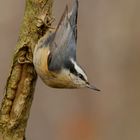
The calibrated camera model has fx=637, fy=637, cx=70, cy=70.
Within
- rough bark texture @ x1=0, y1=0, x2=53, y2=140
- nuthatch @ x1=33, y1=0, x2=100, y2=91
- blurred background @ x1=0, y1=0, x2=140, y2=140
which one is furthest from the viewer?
blurred background @ x1=0, y1=0, x2=140, y2=140

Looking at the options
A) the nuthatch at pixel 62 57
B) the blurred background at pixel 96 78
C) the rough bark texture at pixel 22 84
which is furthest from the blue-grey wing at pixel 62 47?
the blurred background at pixel 96 78

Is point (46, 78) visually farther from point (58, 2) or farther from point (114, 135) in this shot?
point (114, 135)

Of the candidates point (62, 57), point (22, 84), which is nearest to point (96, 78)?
point (62, 57)

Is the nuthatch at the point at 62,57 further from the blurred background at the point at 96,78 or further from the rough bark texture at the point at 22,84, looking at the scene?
the blurred background at the point at 96,78

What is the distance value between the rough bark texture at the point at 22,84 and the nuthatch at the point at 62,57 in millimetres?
107

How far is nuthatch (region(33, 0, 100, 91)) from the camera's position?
3060 mm

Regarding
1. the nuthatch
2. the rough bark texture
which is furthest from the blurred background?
the rough bark texture

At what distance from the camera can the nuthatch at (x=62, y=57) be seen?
3060 mm

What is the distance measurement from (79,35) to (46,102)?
20.5 inches

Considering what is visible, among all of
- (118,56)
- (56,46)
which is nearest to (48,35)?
(56,46)

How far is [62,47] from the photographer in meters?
3.07

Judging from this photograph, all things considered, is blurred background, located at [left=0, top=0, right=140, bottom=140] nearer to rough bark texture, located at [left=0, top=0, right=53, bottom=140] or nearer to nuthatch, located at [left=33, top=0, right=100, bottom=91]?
nuthatch, located at [left=33, top=0, right=100, bottom=91]

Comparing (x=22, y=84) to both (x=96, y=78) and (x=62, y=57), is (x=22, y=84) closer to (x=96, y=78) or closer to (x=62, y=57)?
(x=62, y=57)

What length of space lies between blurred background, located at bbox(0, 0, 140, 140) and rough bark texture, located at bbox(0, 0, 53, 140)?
4.42 feet
